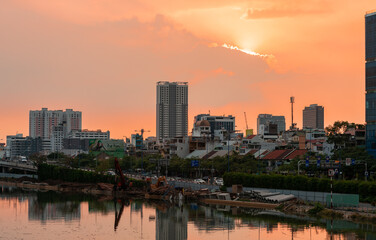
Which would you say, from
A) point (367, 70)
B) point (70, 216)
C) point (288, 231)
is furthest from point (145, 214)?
point (367, 70)

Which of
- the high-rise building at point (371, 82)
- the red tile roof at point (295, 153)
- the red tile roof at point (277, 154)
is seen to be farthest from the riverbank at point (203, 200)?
the red tile roof at point (277, 154)

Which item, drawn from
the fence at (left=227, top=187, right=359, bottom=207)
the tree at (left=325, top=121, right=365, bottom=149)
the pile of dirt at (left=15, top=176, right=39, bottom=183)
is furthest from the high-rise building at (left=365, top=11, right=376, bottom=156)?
the pile of dirt at (left=15, top=176, right=39, bottom=183)

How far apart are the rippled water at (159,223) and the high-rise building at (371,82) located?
5060 centimetres

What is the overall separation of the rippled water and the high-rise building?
50604mm

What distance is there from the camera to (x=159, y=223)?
8788cm

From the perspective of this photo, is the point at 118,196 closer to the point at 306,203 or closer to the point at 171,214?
the point at 171,214

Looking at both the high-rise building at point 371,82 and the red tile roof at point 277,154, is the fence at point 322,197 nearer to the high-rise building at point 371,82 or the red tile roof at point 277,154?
the high-rise building at point 371,82

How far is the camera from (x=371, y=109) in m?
140

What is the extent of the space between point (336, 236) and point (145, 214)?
33.6m

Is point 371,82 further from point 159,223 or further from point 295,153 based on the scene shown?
point 159,223

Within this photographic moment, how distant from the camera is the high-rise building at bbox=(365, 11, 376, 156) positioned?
138375 mm

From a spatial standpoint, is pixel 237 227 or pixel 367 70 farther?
pixel 367 70

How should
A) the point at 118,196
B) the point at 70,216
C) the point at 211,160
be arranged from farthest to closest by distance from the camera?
the point at 211,160, the point at 118,196, the point at 70,216

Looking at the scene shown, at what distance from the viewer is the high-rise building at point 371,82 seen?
138375 millimetres
